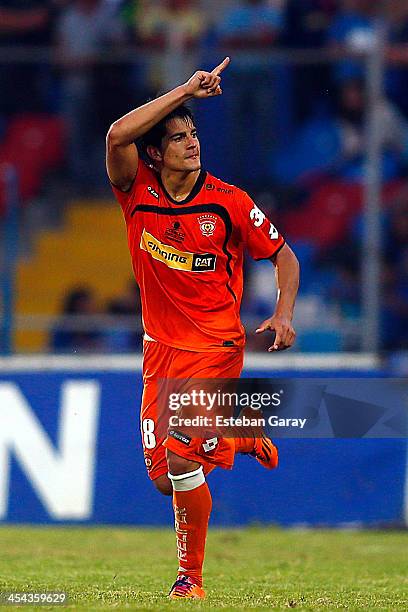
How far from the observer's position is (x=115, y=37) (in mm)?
13211

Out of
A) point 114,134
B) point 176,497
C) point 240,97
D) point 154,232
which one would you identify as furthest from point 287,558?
point 240,97

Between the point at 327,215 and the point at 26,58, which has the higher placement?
the point at 26,58

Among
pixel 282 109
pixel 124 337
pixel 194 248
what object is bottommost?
pixel 124 337

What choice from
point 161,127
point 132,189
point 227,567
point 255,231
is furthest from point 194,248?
point 227,567

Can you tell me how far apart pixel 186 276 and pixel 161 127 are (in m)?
0.75

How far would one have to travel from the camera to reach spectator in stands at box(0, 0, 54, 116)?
1172 centimetres

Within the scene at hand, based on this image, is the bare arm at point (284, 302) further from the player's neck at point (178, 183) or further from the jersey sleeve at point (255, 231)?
the player's neck at point (178, 183)

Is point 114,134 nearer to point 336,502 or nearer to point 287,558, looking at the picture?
point 287,558

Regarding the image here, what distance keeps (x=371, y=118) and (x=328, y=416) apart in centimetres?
449

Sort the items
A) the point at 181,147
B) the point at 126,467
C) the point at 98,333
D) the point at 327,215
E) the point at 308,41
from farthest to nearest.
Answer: the point at 308,41, the point at 327,215, the point at 98,333, the point at 126,467, the point at 181,147

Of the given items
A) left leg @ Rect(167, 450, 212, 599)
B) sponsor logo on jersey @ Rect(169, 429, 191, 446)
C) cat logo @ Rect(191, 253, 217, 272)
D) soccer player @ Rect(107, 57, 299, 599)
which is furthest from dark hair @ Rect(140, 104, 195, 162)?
left leg @ Rect(167, 450, 212, 599)

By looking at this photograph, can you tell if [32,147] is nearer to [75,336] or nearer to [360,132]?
[75,336]

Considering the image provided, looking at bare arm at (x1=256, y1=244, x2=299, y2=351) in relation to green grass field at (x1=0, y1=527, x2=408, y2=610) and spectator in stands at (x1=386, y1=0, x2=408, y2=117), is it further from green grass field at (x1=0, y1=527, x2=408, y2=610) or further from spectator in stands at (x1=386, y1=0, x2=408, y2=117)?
spectator in stands at (x1=386, y1=0, x2=408, y2=117)

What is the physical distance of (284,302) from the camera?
636 centimetres
